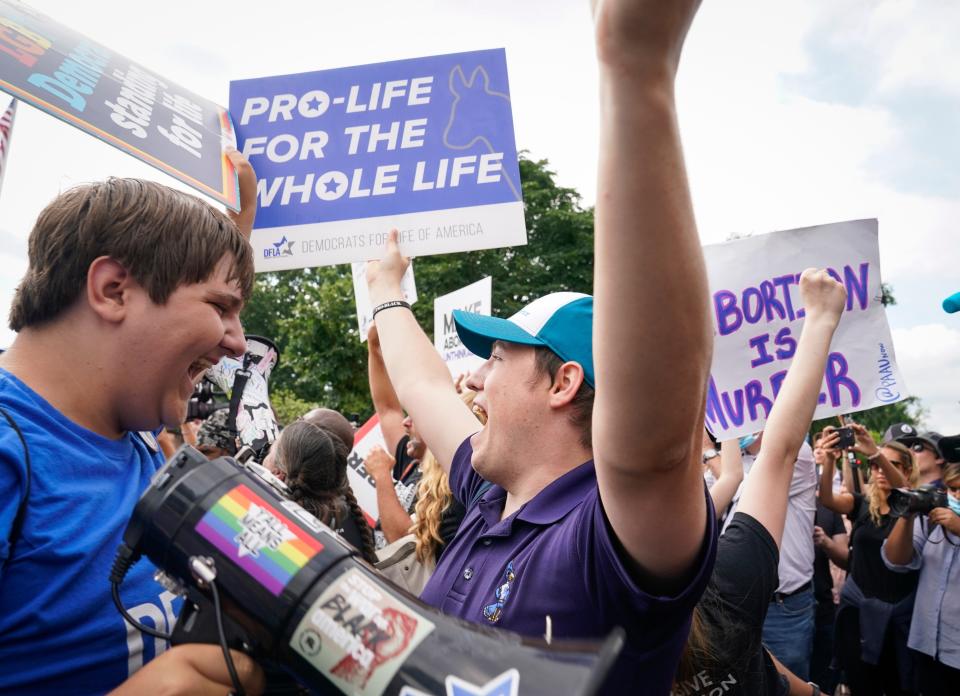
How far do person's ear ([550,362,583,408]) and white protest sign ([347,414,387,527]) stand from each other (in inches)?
155

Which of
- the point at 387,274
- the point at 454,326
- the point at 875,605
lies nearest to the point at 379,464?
the point at 454,326

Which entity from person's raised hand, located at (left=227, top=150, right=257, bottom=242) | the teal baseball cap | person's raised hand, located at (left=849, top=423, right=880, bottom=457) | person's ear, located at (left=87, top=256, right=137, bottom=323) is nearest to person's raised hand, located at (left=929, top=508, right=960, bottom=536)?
person's raised hand, located at (left=849, top=423, right=880, bottom=457)

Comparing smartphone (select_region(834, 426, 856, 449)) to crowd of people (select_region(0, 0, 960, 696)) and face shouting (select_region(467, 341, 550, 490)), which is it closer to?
crowd of people (select_region(0, 0, 960, 696))

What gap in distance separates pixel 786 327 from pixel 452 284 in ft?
66.3

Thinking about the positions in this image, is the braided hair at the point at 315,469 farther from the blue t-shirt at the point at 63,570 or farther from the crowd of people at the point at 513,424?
the blue t-shirt at the point at 63,570

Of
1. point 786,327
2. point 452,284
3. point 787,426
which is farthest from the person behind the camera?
point 452,284

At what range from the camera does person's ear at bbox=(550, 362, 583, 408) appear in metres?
1.94

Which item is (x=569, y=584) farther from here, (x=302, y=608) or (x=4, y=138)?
(x=4, y=138)

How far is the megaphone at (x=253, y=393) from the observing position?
180 inches

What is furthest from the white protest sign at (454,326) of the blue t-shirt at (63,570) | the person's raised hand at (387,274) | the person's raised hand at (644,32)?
the person's raised hand at (644,32)

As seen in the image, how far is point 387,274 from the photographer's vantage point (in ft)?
9.27

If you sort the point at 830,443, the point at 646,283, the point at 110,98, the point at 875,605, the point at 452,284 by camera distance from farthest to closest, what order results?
the point at 452,284, the point at 830,443, the point at 875,605, the point at 110,98, the point at 646,283

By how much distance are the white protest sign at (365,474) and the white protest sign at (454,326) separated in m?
0.76

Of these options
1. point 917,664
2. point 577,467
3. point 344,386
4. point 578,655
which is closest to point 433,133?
point 577,467
